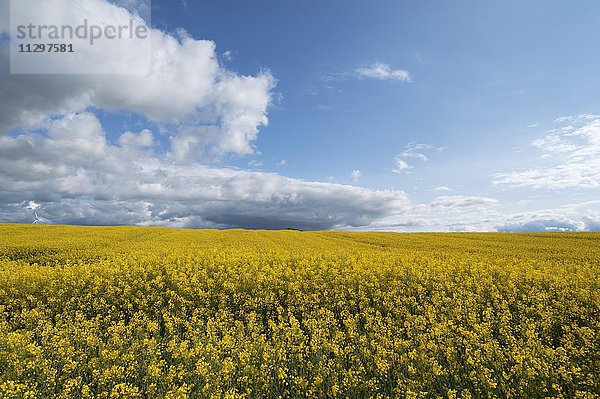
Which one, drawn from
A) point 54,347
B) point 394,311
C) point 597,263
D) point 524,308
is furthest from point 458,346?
point 597,263

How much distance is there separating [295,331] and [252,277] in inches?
149

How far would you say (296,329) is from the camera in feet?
27.4

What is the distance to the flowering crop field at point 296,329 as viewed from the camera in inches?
254

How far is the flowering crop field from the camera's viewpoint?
6453 millimetres

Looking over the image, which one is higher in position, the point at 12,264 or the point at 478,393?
the point at 12,264

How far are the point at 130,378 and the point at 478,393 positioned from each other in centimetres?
711

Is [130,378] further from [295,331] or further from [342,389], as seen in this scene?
[342,389]

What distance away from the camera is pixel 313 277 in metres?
11.9

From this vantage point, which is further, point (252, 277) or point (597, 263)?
point (597, 263)

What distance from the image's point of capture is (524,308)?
10.1 meters

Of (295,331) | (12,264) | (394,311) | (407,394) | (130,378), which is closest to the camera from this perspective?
(407,394)

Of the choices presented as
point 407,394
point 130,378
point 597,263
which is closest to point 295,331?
point 407,394

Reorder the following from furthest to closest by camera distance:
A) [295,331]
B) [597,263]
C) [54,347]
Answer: [597,263] → [295,331] → [54,347]

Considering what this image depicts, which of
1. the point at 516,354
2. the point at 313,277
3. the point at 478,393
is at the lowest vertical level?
the point at 478,393
